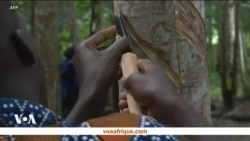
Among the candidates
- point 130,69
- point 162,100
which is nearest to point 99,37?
point 130,69

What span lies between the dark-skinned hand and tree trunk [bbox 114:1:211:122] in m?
0.42

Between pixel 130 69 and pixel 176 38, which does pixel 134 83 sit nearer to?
pixel 130 69

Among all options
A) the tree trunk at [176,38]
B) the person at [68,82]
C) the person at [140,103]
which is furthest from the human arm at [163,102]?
the person at [68,82]

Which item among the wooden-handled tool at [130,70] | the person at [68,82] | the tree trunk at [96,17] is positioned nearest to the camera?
the wooden-handled tool at [130,70]

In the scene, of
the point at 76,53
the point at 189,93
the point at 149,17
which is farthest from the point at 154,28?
the point at 76,53

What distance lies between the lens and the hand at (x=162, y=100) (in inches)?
41.4

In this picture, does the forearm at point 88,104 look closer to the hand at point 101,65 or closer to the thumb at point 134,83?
the hand at point 101,65

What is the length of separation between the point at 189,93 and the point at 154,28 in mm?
206

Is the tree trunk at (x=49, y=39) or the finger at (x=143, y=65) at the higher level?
the finger at (x=143, y=65)

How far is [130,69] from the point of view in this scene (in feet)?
A: 3.70

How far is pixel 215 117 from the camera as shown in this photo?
28.2 feet

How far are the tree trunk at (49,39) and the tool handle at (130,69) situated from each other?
4.28 meters

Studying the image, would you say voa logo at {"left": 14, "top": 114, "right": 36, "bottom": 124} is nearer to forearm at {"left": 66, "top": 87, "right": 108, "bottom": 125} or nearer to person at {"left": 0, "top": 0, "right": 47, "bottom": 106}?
person at {"left": 0, "top": 0, "right": 47, "bottom": 106}

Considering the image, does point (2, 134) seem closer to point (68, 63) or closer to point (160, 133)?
point (160, 133)
